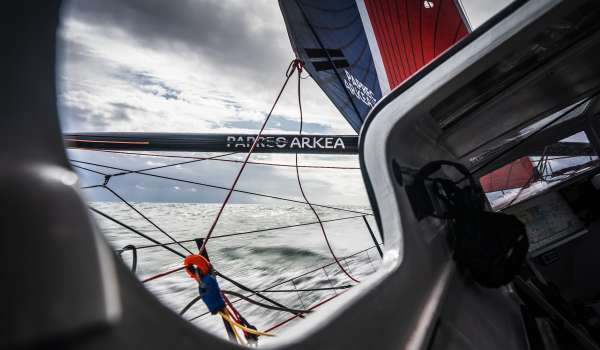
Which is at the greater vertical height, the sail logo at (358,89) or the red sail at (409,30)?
the red sail at (409,30)

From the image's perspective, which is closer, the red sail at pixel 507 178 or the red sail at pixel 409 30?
the red sail at pixel 409 30

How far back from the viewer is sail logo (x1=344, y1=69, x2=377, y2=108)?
13.8 feet

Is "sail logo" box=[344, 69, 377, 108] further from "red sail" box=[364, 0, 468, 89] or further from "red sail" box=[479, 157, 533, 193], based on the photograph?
"red sail" box=[479, 157, 533, 193]

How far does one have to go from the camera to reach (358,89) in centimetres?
438

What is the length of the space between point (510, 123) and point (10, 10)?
5.96 ft

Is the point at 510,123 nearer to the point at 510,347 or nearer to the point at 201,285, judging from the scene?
the point at 510,347

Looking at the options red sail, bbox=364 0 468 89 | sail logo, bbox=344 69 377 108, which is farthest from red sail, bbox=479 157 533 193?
sail logo, bbox=344 69 377 108

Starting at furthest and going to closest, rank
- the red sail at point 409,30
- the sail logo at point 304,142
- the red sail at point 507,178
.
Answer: the red sail at point 507,178, the red sail at point 409,30, the sail logo at point 304,142

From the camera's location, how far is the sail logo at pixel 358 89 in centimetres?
420

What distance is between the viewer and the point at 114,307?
0.15 meters

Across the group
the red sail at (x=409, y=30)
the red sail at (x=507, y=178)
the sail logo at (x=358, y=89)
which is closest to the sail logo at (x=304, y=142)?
the sail logo at (x=358, y=89)

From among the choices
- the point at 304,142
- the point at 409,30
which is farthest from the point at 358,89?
the point at 304,142

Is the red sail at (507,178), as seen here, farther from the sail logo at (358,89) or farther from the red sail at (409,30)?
the sail logo at (358,89)

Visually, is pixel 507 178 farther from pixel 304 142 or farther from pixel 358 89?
pixel 304 142
